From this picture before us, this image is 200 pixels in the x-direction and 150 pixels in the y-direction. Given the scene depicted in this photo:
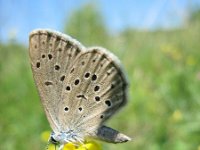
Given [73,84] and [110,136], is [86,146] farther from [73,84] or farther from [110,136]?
[73,84]

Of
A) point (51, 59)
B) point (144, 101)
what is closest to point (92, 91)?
point (51, 59)

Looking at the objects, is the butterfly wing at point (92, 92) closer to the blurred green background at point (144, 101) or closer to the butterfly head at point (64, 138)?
the butterfly head at point (64, 138)

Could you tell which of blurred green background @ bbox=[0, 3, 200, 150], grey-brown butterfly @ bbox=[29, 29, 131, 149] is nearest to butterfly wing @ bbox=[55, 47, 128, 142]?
grey-brown butterfly @ bbox=[29, 29, 131, 149]

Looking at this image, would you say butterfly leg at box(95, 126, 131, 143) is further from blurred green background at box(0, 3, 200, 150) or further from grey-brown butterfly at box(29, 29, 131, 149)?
blurred green background at box(0, 3, 200, 150)

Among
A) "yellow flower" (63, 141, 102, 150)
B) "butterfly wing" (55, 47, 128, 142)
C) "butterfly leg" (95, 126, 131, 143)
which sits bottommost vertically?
"yellow flower" (63, 141, 102, 150)

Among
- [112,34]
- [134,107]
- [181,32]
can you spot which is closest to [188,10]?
[181,32]

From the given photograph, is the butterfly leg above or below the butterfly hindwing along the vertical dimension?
below

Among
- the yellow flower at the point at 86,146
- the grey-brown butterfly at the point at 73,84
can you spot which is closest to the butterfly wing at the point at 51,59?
the grey-brown butterfly at the point at 73,84
